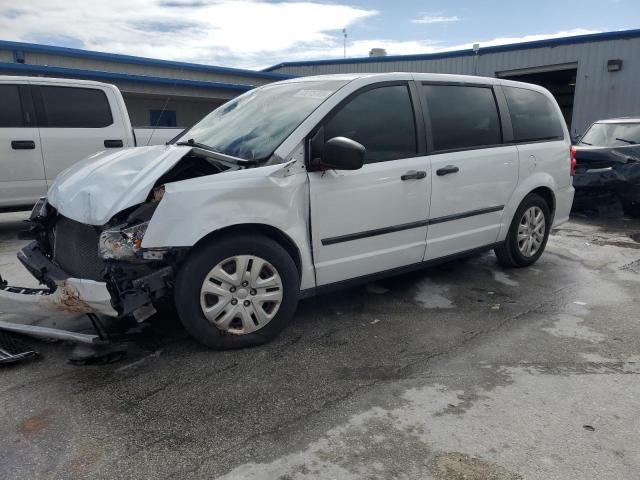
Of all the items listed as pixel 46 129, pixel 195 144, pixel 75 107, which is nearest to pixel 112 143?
pixel 75 107

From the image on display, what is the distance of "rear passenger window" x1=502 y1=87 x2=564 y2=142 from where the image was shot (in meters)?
4.87

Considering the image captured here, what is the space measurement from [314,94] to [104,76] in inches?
474

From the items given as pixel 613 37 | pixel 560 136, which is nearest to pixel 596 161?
pixel 560 136

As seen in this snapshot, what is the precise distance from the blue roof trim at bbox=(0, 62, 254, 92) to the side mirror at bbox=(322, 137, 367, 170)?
12.0 metres

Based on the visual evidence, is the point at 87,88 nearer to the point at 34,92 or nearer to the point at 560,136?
the point at 34,92

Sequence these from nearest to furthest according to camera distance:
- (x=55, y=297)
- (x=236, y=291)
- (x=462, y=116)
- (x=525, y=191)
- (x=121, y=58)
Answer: (x=55, y=297), (x=236, y=291), (x=462, y=116), (x=525, y=191), (x=121, y=58)

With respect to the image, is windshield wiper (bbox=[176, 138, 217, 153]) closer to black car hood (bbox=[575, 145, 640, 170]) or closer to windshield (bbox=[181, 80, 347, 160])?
windshield (bbox=[181, 80, 347, 160])

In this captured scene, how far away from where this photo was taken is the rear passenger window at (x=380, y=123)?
367 cm

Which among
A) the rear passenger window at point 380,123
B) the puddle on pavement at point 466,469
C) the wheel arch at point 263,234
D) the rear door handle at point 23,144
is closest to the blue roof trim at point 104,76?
the rear door handle at point 23,144

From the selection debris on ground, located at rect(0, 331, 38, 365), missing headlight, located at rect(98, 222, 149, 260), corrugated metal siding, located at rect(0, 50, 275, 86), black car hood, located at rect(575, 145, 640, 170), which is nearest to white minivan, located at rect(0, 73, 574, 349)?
missing headlight, located at rect(98, 222, 149, 260)

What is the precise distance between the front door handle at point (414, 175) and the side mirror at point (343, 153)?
64 cm

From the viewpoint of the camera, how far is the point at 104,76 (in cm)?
1390

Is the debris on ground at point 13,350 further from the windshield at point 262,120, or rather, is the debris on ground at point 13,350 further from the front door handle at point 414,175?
the front door handle at point 414,175

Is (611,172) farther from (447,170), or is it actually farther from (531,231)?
(447,170)
